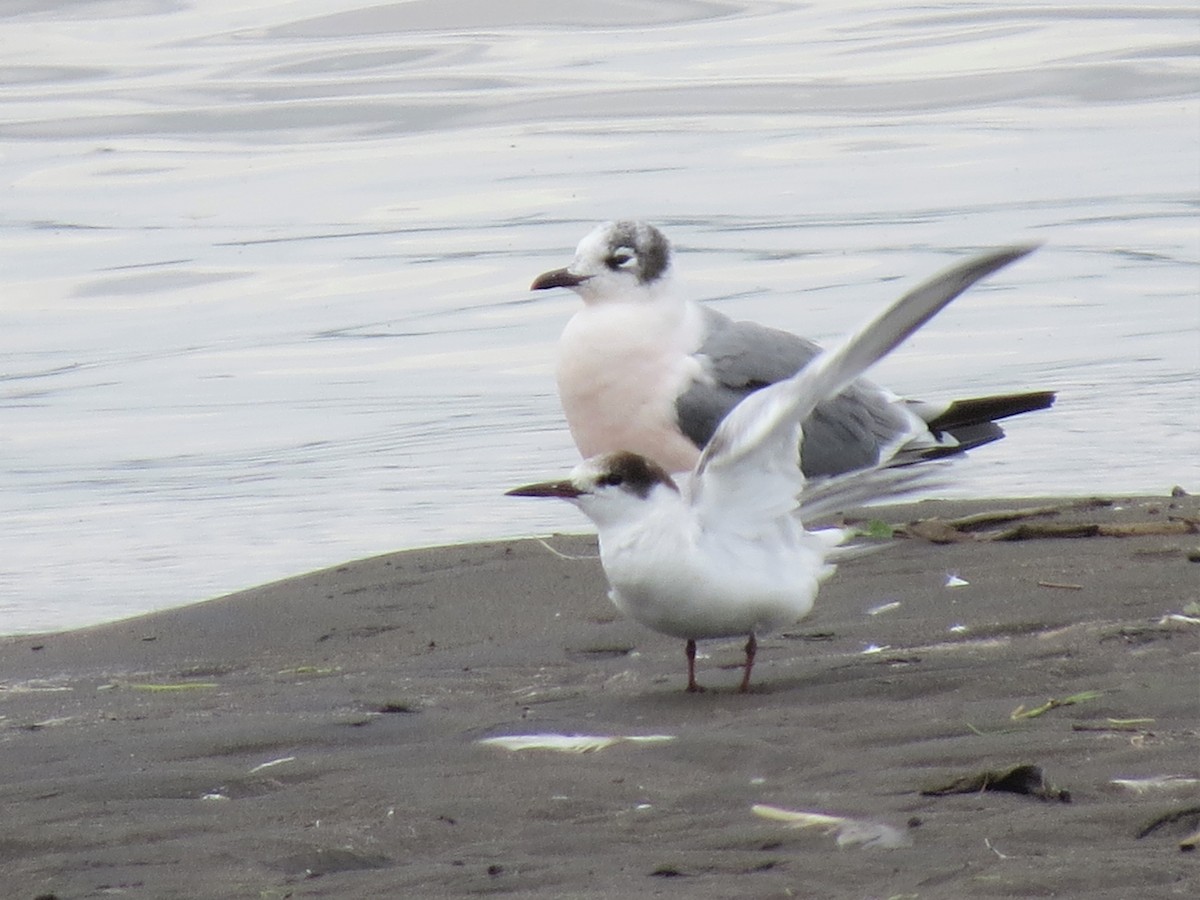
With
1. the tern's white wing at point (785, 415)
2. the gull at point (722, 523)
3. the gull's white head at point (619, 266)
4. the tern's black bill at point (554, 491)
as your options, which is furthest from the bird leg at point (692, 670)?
the gull's white head at point (619, 266)

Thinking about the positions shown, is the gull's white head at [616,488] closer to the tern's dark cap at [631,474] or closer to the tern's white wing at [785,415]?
the tern's dark cap at [631,474]

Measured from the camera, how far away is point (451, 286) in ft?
A: 43.6

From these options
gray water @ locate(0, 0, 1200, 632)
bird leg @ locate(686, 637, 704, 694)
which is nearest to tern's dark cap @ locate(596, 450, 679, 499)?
bird leg @ locate(686, 637, 704, 694)

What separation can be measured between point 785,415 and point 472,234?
32.9ft

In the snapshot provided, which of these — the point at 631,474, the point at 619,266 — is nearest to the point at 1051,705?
the point at 631,474

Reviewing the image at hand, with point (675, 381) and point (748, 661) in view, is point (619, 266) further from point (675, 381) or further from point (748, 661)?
point (748, 661)

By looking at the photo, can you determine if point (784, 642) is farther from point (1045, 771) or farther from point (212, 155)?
point (212, 155)

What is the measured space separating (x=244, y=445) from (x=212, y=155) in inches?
315

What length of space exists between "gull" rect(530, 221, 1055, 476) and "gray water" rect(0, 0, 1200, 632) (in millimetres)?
1172

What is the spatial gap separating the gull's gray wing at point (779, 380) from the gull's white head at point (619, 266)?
24 centimetres

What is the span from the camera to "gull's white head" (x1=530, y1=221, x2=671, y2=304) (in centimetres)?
739

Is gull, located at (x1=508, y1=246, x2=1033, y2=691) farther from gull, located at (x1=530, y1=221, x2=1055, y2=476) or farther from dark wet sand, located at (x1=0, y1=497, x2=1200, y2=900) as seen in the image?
gull, located at (x1=530, y1=221, x2=1055, y2=476)

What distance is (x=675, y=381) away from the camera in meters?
7.14

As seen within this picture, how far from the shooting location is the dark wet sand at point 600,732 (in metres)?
3.50
